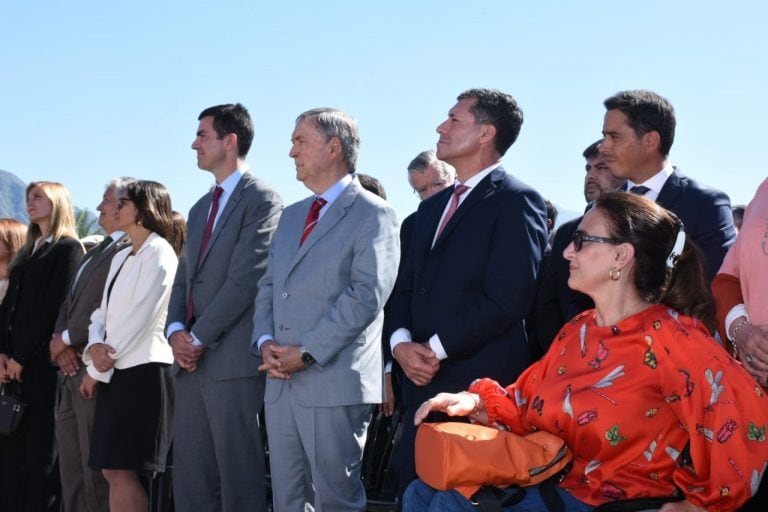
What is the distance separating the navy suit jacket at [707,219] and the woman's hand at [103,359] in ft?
10.1

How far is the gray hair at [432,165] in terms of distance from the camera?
5.95 metres

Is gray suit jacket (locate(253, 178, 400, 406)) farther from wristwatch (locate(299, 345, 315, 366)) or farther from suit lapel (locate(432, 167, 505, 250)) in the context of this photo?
suit lapel (locate(432, 167, 505, 250))

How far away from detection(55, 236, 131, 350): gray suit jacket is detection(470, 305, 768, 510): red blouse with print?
3.29 meters

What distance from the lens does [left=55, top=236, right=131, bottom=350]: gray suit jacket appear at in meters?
5.70

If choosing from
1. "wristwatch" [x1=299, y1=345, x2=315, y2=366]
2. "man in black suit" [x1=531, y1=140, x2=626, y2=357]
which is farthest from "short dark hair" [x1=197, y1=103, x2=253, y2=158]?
"man in black suit" [x1=531, y1=140, x2=626, y2=357]

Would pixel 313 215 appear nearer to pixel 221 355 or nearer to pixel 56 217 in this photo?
pixel 221 355

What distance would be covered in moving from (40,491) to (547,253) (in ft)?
12.4

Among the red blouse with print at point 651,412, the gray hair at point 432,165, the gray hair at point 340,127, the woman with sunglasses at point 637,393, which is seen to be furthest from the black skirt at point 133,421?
the red blouse with print at point 651,412

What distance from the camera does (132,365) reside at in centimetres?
529

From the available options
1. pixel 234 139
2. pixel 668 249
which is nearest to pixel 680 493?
pixel 668 249

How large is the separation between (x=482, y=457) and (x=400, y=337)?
120 cm

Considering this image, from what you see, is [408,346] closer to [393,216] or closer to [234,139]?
[393,216]

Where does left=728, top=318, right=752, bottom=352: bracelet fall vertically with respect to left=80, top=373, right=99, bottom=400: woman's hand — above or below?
above

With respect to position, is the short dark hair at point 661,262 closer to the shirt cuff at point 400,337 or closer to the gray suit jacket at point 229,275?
the shirt cuff at point 400,337
